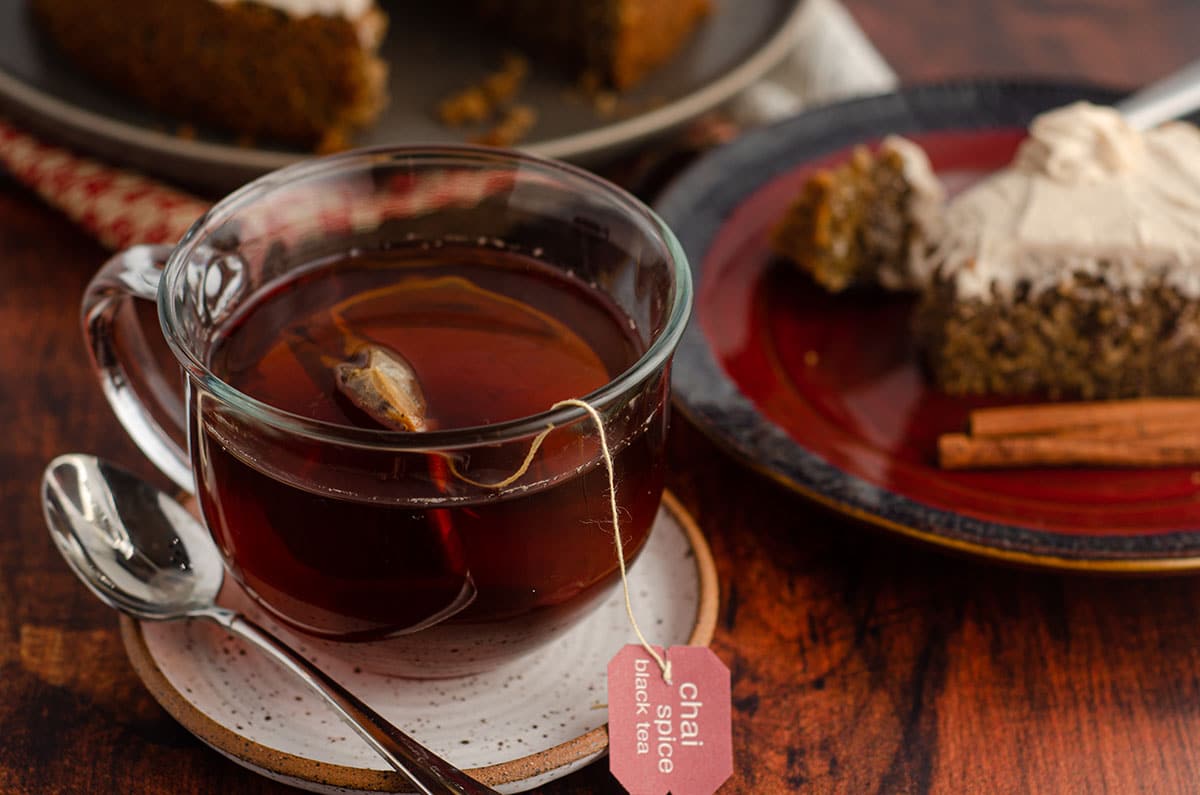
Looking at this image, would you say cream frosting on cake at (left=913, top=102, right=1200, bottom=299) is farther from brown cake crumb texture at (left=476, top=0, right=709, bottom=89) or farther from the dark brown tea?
brown cake crumb texture at (left=476, top=0, right=709, bottom=89)

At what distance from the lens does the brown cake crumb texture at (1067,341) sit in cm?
143

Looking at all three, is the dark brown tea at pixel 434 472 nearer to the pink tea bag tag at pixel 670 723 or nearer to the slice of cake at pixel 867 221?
the pink tea bag tag at pixel 670 723

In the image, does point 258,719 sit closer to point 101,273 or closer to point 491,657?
point 491,657

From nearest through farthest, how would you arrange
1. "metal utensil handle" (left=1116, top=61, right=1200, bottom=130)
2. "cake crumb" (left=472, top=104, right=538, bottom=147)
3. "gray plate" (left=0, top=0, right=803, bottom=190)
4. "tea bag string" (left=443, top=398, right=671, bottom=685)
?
"tea bag string" (left=443, top=398, right=671, bottom=685)
"metal utensil handle" (left=1116, top=61, right=1200, bottom=130)
"gray plate" (left=0, top=0, right=803, bottom=190)
"cake crumb" (left=472, top=104, right=538, bottom=147)

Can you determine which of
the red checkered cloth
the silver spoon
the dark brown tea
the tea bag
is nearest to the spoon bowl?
A: the silver spoon

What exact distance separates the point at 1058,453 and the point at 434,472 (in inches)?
29.9

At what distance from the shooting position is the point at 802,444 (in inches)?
49.5

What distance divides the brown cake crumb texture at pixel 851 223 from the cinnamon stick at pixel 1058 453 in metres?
0.31

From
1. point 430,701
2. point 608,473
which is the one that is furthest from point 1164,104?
point 430,701

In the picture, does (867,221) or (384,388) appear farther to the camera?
(867,221)

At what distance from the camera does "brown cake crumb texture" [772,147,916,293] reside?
Result: 152 centimetres

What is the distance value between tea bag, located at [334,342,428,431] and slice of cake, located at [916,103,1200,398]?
0.75 metres

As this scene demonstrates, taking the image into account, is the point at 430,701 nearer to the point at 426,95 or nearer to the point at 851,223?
the point at 851,223

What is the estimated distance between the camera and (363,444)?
76cm
